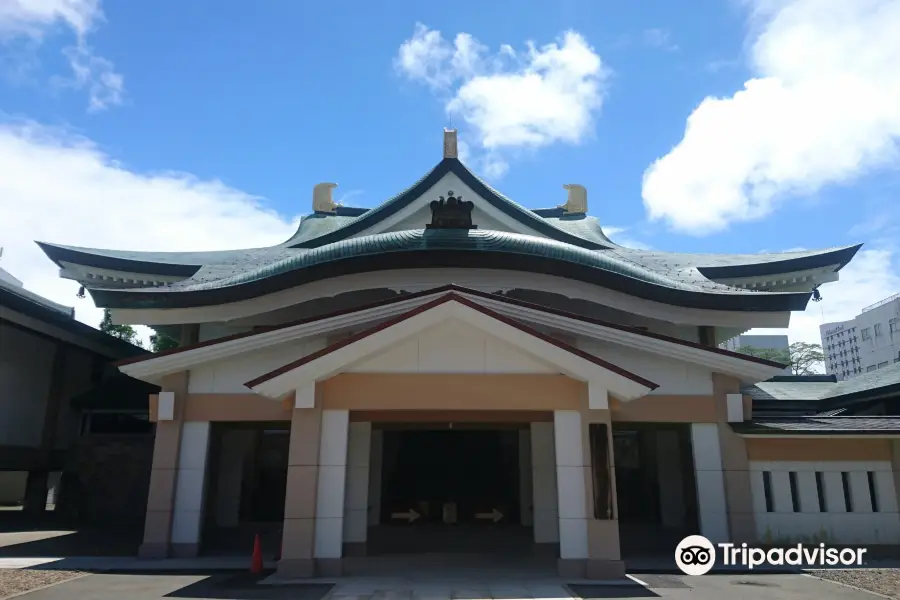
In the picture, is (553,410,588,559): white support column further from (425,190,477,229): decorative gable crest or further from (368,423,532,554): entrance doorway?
(425,190,477,229): decorative gable crest

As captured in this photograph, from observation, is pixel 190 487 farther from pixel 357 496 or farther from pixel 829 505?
pixel 829 505

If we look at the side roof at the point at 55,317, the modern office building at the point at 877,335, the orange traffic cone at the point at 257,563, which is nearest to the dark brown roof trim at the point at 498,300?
the orange traffic cone at the point at 257,563

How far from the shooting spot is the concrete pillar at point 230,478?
631 inches

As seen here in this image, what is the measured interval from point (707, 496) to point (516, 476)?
201 inches

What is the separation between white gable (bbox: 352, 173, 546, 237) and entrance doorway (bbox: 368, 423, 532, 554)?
8.21 meters

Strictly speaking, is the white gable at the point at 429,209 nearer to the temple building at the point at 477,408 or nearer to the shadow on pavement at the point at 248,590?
the temple building at the point at 477,408

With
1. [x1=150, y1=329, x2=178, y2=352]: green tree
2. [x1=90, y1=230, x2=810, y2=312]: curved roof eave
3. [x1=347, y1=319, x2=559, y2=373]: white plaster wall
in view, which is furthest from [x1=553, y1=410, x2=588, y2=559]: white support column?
[x1=150, y1=329, x2=178, y2=352]: green tree

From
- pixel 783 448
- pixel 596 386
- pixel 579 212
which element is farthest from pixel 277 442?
pixel 579 212

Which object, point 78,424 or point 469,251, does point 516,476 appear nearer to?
point 469,251

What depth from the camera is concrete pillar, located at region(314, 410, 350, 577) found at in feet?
34.5

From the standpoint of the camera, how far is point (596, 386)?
431 inches

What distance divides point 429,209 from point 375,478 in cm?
1039

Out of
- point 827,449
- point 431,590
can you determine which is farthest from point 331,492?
point 827,449

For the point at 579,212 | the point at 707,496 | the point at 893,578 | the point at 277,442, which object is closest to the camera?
the point at 893,578
